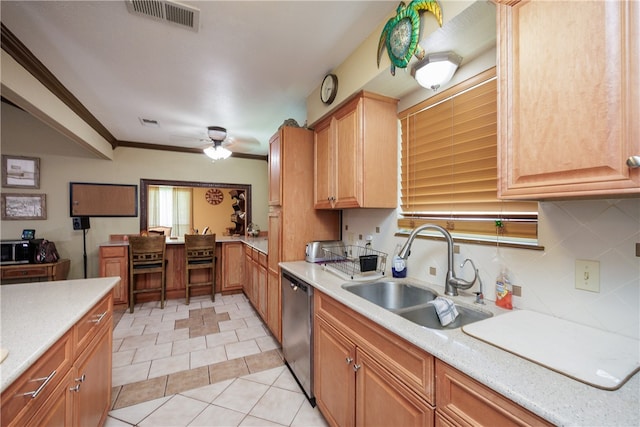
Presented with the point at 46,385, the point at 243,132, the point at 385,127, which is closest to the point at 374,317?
the point at 46,385

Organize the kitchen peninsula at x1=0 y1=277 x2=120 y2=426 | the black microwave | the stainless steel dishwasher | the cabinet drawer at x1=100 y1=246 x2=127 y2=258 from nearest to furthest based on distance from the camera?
the kitchen peninsula at x1=0 y1=277 x2=120 y2=426, the stainless steel dishwasher, the black microwave, the cabinet drawer at x1=100 y1=246 x2=127 y2=258

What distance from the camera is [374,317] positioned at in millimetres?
1158

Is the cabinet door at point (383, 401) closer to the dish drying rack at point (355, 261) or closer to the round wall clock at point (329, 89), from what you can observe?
the dish drying rack at point (355, 261)

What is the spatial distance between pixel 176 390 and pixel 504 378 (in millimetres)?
2197

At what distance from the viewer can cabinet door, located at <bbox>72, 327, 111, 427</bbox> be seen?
1.19m

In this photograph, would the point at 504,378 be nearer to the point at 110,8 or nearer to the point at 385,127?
the point at 385,127

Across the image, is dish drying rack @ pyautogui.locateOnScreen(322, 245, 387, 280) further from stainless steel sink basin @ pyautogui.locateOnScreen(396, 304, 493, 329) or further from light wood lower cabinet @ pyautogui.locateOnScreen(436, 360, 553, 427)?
light wood lower cabinet @ pyautogui.locateOnScreen(436, 360, 553, 427)

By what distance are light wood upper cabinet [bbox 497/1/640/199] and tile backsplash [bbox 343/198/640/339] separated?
0.32 metres

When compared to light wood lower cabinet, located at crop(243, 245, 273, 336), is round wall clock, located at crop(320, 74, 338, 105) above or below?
above

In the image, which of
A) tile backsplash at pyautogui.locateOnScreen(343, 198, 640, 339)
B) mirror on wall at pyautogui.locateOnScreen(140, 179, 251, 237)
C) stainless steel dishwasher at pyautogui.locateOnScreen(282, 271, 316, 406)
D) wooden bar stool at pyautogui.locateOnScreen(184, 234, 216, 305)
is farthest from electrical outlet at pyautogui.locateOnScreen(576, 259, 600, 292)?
mirror on wall at pyautogui.locateOnScreen(140, 179, 251, 237)

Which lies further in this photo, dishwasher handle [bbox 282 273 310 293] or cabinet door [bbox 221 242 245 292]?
cabinet door [bbox 221 242 245 292]

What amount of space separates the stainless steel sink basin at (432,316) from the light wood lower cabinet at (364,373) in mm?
238

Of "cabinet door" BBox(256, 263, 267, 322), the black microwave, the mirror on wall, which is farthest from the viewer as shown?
the mirror on wall

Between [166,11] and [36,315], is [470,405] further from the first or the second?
[166,11]
